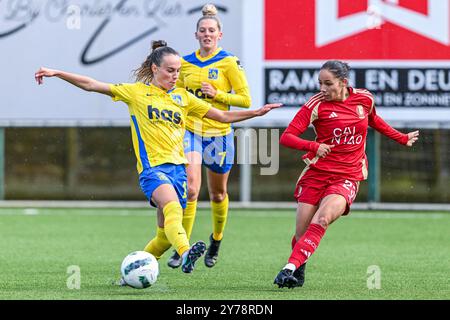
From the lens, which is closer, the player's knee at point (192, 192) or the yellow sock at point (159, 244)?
the yellow sock at point (159, 244)

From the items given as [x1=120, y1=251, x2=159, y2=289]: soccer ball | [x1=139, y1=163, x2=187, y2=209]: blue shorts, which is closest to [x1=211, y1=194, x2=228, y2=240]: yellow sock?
[x1=139, y1=163, x2=187, y2=209]: blue shorts

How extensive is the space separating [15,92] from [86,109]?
109 centimetres

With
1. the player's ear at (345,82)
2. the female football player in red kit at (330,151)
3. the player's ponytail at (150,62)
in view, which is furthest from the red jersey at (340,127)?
the player's ponytail at (150,62)

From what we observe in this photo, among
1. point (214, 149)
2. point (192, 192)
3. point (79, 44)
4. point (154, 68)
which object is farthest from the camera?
point (79, 44)

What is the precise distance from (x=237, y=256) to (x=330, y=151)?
2676mm

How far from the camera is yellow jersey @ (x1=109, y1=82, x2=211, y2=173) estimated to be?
6.91m

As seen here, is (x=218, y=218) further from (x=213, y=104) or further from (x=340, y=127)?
(x=340, y=127)

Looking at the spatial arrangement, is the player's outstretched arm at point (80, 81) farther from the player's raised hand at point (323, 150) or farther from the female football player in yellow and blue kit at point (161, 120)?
the player's raised hand at point (323, 150)

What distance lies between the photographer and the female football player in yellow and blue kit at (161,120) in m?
6.81

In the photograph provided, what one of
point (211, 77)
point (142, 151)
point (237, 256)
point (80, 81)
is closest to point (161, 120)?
point (142, 151)

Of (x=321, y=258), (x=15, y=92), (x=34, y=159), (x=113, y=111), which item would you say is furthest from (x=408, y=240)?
(x=34, y=159)

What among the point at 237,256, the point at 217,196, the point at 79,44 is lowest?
the point at 237,256

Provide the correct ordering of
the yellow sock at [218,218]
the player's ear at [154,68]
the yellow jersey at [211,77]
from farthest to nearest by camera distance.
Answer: the yellow sock at [218,218] < the yellow jersey at [211,77] < the player's ear at [154,68]

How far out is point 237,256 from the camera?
9.25 m
